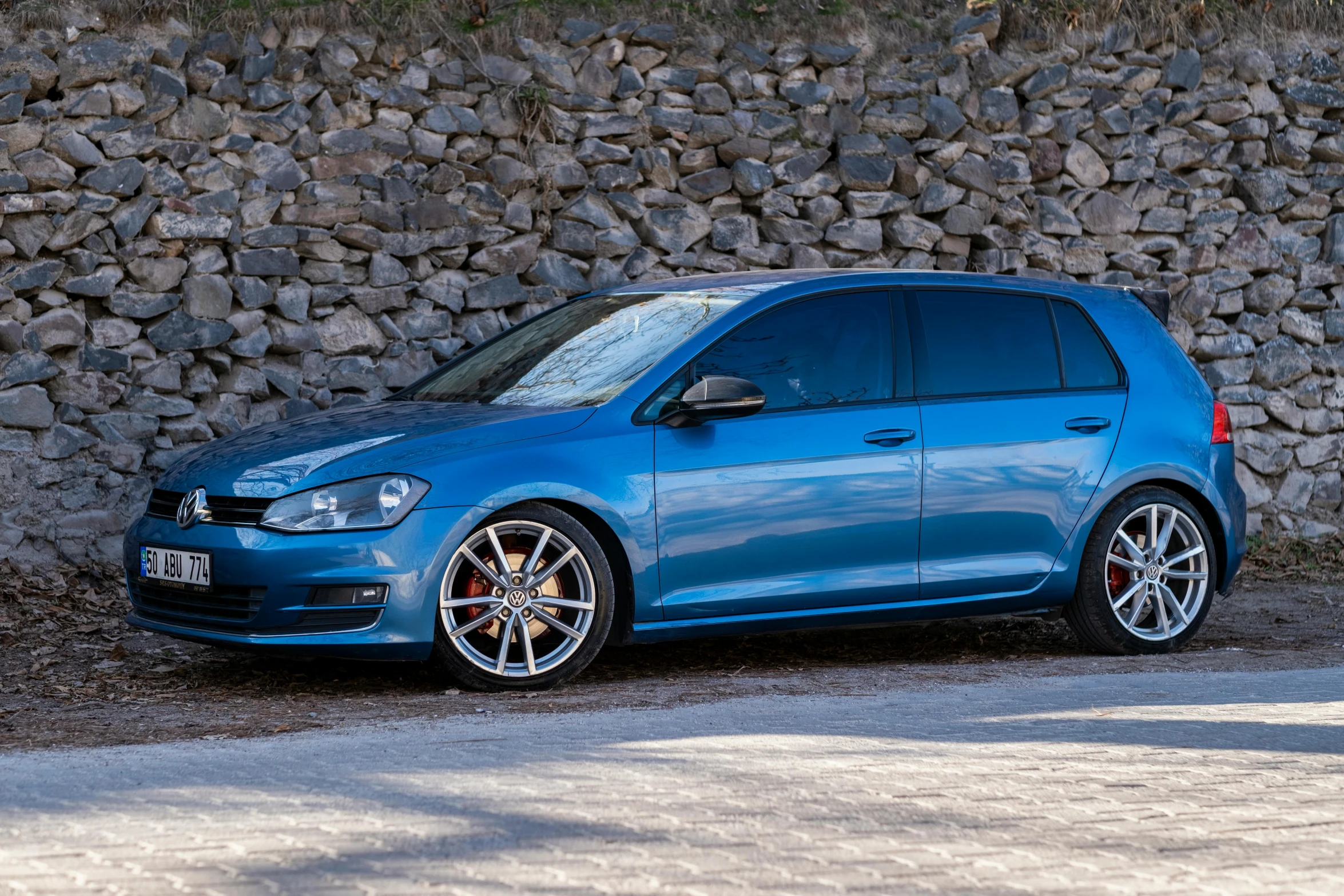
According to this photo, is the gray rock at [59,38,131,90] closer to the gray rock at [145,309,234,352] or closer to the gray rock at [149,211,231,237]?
the gray rock at [149,211,231,237]

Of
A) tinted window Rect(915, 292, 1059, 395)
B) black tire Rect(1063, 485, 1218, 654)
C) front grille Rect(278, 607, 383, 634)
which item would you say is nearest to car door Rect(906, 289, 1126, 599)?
tinted window Rect(915, 292, 1059, 395)

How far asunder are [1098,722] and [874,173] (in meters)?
5.91

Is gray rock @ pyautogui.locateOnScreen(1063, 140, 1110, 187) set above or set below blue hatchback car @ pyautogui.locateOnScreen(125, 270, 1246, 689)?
above

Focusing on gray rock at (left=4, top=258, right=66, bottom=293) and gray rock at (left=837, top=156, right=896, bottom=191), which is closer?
gray rock at (left=4, top=258, right=66, bottom=293)

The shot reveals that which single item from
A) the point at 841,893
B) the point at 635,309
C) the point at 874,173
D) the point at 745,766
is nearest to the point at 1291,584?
the point at 874,173

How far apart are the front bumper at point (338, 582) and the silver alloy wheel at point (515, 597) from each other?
11 cm

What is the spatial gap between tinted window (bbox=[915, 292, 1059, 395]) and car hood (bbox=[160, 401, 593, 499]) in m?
1.64

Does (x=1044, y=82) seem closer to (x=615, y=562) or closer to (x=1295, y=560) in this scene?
(x=1295, y=560)

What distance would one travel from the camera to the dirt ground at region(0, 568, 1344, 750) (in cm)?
589

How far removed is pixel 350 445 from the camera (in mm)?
6273

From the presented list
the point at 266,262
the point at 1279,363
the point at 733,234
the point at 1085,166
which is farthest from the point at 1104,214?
the point at 266,262

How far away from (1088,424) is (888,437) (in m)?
1.03

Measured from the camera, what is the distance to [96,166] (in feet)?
29.8

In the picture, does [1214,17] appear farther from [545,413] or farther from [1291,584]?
[545,413]
